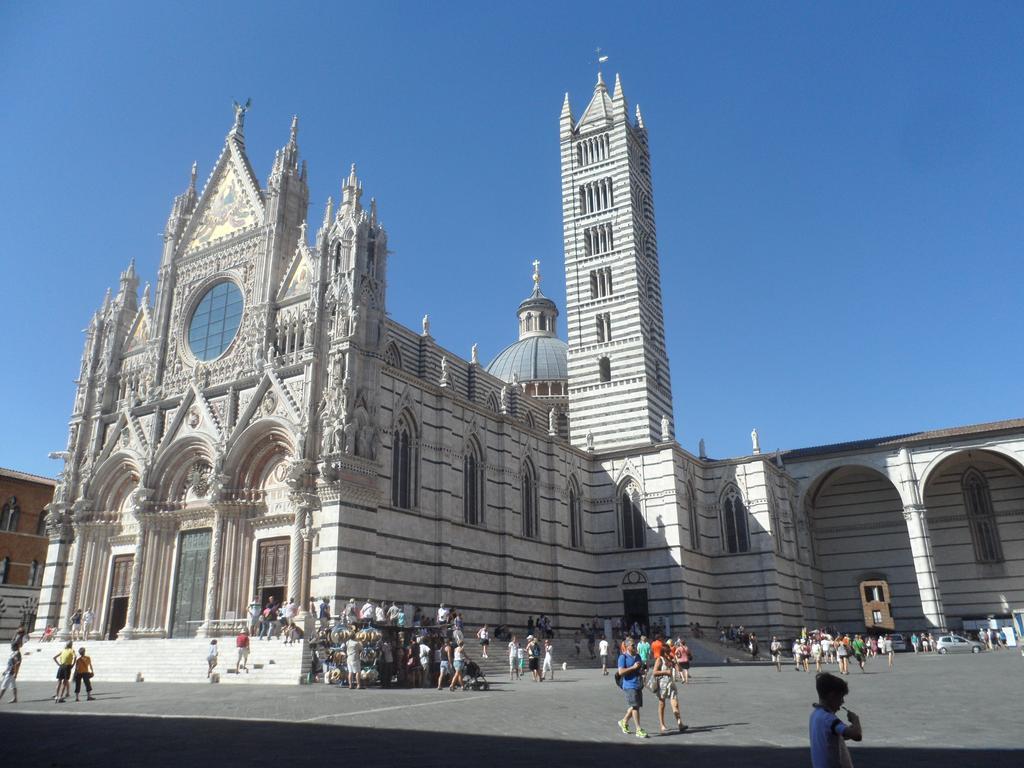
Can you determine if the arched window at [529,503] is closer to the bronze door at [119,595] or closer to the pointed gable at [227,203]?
the pointed gable at [227,203]

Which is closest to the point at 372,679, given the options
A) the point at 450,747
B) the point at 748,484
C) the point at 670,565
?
the point at 450,747

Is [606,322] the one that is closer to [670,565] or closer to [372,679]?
[670,565]

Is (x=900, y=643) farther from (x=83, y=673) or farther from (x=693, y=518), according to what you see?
(x=83, y=673)

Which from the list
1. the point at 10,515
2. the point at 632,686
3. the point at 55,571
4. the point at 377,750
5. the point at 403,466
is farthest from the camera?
the point at 10,515

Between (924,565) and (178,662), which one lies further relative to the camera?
(924,565)

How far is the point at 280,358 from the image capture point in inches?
1131

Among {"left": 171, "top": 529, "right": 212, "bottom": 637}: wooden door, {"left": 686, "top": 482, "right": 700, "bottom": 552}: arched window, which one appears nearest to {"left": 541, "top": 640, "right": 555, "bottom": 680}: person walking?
{"left": 171, "top": 529, "right": 212, "bottom": 637}: wooden door

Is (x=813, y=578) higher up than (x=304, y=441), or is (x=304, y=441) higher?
(x=304, y=441)

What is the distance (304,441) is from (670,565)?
1860cm

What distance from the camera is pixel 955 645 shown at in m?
38.3

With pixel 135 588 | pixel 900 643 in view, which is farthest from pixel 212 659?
pixel 900 643

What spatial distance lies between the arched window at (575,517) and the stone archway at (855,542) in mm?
15618

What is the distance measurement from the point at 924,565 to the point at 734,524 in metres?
10.8

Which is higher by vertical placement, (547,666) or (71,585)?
(71,585)
